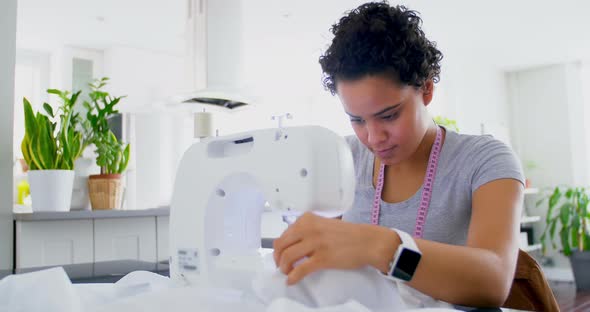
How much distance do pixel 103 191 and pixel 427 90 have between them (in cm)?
193

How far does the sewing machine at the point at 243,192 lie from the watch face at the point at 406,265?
157 mm

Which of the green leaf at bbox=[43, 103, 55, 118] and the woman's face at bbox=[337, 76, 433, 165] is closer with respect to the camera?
the woman's face at bbox=[337, 76, 433, 165]

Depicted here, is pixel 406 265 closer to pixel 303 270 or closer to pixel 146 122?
pixel 303 270

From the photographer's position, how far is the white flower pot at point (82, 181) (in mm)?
2666

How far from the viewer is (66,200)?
235cm

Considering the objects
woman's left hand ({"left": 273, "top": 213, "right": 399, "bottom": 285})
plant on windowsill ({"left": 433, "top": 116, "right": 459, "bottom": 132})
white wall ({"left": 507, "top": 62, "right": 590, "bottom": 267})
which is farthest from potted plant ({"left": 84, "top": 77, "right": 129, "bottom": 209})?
white wall ({"left": 507, "top": 62, "right": 590, "bottom": 267})

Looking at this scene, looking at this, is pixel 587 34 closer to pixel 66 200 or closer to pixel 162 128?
pixel 162 128

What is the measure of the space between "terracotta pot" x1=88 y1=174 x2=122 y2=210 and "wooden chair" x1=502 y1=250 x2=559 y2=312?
6.76 feet

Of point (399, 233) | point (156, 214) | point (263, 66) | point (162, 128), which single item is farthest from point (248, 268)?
point (263, 66)

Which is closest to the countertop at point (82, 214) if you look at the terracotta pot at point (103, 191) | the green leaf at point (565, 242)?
the terracotta pot at point (103, 191)

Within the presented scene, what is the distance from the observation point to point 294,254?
715 mm

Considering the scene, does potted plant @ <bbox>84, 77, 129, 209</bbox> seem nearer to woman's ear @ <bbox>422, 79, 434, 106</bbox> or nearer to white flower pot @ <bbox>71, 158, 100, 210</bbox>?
white flower pot @ <bbox>71, 158, 100, 210</bbox>

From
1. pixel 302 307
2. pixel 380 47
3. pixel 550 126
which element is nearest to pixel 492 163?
pixel 380 47

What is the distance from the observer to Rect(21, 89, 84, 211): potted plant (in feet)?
7.51
